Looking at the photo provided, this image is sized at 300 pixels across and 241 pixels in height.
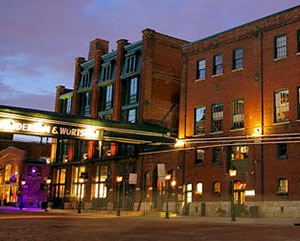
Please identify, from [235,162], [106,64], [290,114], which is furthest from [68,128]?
[106,64]

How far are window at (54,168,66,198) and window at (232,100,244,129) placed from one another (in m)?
30.5

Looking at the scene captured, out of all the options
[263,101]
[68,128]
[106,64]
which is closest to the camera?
[68,128]

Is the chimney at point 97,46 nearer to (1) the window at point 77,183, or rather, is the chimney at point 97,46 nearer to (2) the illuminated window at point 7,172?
(1) the window at point 77,183

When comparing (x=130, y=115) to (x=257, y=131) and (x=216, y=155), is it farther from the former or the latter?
(x=257, y=131)

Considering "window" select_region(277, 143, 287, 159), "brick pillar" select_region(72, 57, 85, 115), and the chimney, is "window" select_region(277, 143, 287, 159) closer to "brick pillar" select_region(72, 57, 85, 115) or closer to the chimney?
"brick pillar" select_region(72, 57, 85, 115)

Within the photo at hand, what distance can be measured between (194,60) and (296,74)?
37.1 feet

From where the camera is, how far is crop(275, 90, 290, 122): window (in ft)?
107

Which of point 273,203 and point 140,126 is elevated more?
point 140,126

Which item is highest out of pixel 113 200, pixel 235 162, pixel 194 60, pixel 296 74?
pixel 194 60

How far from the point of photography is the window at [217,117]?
123 ft

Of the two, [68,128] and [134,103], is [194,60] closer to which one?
[134,103]

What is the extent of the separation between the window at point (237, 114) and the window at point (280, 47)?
4.77 meters

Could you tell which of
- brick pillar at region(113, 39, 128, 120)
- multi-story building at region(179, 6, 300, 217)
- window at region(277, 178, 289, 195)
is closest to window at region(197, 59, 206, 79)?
multi-story building at region(179, 6, 300, 217)

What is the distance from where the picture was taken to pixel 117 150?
160 ft
